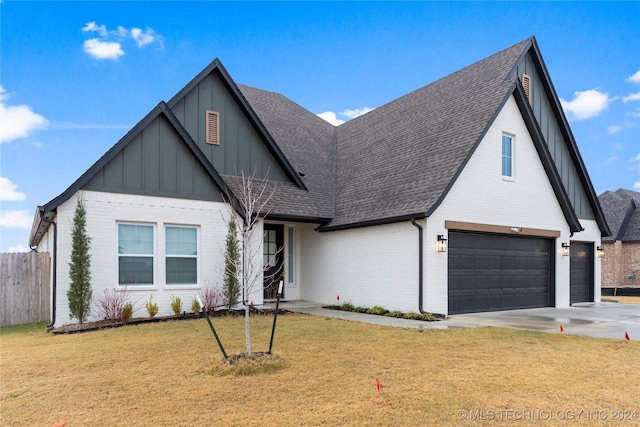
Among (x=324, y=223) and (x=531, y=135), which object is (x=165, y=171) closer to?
(x=324, y=223)

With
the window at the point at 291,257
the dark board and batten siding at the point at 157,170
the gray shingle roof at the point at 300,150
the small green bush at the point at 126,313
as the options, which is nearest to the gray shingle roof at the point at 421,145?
the gray shingle roof at the point at 300,150

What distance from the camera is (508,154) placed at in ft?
50.1

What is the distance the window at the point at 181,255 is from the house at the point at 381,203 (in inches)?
1.5

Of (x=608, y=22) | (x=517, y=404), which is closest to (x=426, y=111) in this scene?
(x=608, y=22)

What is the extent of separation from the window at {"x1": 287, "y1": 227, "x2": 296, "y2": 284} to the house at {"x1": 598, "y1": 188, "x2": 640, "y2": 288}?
74.4 ft

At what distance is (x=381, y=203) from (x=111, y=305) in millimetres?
8141

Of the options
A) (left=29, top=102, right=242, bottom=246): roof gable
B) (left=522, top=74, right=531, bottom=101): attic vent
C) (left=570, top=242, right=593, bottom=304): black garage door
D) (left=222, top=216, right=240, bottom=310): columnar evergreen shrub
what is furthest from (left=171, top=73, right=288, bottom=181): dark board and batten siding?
(left=570, top=242, right=593, bottom=304): black garage door

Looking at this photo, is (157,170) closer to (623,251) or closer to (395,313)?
(395,313)

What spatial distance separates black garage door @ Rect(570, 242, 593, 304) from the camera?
60.7 feet

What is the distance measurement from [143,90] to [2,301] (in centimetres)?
722

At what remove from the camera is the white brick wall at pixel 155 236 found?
1162 centimetres

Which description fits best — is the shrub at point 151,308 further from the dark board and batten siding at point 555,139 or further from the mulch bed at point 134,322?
the dark board and batten siding at point 555,139

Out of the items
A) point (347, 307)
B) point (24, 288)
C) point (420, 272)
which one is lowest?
point (347, 307)

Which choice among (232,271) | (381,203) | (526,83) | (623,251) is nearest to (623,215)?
(623,251)
